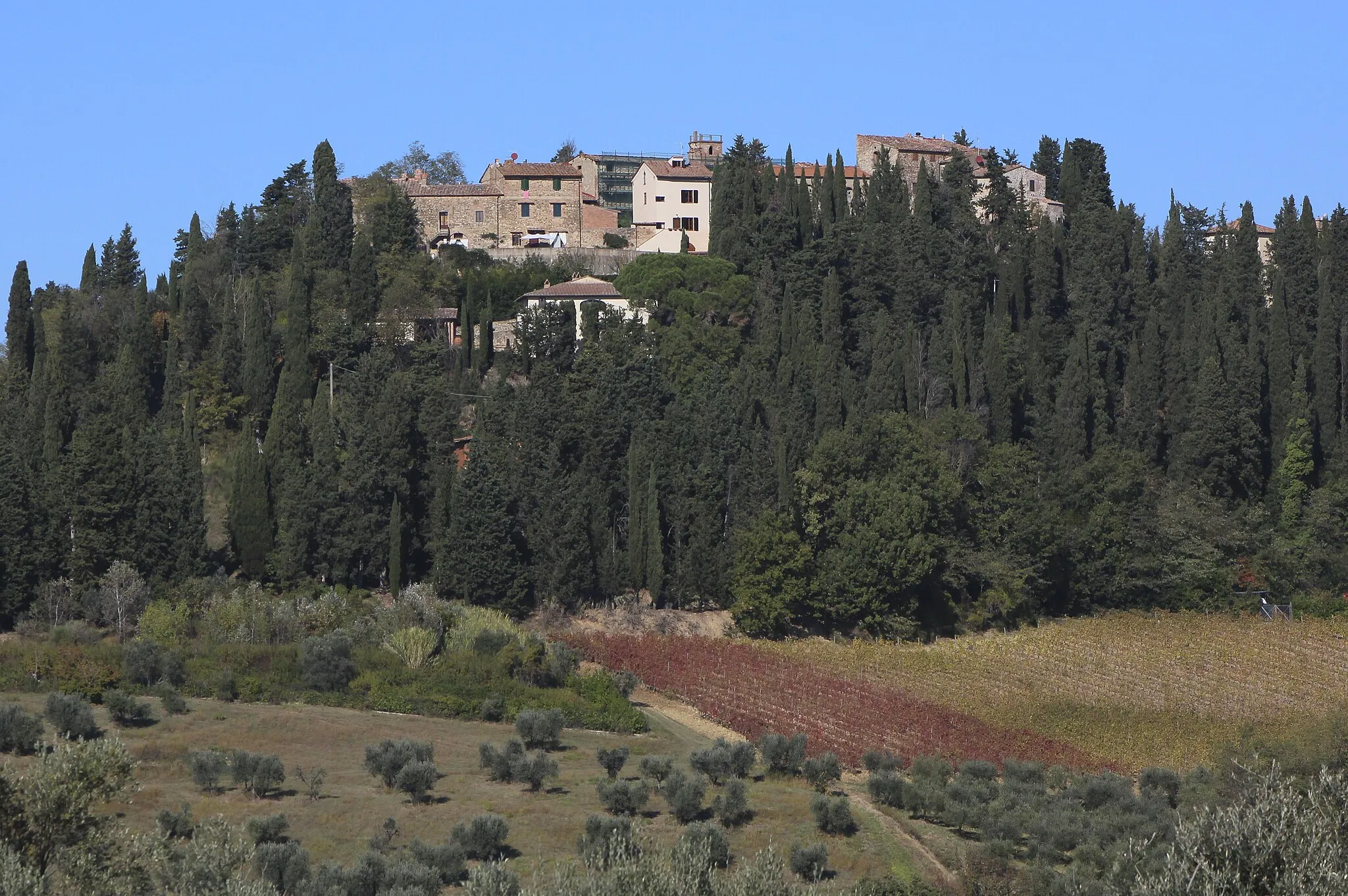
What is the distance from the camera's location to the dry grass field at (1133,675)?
1687 inches

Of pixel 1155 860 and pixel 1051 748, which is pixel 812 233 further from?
pixel 1155 860

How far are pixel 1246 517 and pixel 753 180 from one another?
23.2 meters

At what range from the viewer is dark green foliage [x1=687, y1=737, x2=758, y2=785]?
31.5 m

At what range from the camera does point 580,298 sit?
67125 mm

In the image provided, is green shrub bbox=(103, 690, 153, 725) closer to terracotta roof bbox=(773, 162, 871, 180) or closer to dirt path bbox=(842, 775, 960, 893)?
dirt path bbox=(842, 775, 960, 893)

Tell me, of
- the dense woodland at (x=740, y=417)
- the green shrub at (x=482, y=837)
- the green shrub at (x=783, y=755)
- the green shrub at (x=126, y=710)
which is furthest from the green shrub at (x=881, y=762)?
the dense woodland at (x=740, y=417)

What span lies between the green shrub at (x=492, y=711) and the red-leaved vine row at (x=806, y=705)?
18.3 ft

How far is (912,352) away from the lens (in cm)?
6316

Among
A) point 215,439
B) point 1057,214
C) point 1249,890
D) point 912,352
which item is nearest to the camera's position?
point 1249,890

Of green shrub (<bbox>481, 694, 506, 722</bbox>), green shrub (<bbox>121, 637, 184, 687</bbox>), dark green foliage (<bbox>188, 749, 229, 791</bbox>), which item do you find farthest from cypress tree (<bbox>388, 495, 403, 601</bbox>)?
dark green foliage (<bbox>188, 749, 229, 791</bbox>)

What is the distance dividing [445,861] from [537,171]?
2290 inches

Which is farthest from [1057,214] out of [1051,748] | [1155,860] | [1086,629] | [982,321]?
[1155,860]

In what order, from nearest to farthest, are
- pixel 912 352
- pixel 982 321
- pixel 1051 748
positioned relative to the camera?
1. pixel 1051 748
2. pixel 912 352
3. pixel 982 321

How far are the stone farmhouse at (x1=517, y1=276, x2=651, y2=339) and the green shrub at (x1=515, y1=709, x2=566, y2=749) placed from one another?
31.5m
